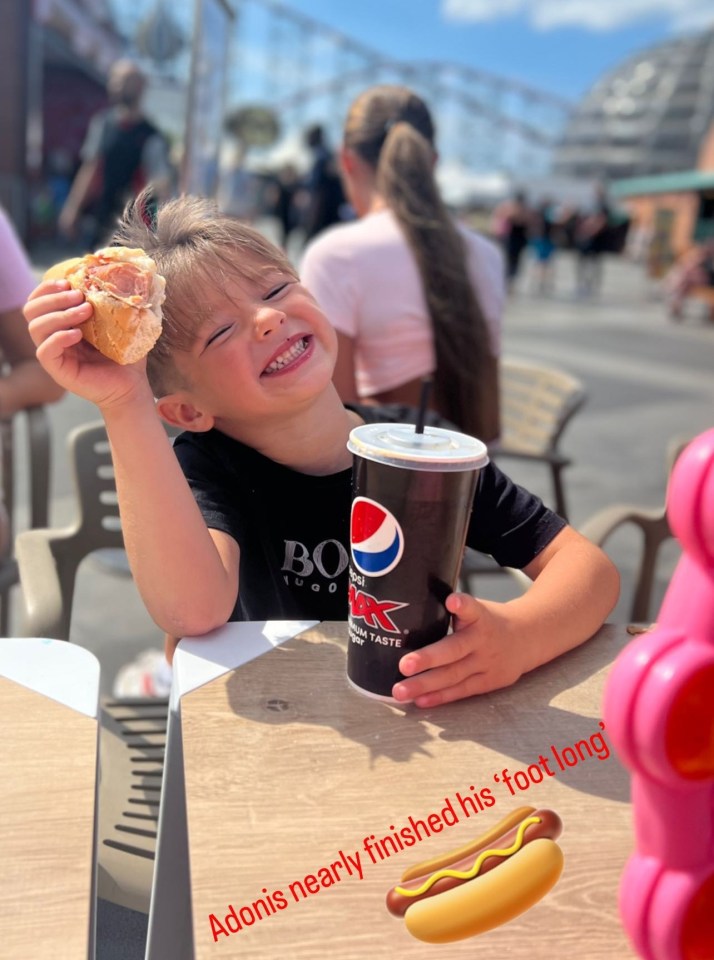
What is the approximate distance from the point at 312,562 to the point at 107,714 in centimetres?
57

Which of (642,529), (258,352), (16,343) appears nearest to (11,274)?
(16,343)

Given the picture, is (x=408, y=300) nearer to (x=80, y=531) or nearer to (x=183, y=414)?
(x=80, y=531)

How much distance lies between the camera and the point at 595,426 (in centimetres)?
597

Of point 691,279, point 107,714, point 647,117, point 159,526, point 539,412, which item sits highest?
point 647,117

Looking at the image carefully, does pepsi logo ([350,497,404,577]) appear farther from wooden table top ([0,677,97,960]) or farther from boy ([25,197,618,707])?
wooden table top ([0,677,97,960])

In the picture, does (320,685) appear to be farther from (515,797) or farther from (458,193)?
(458,193)

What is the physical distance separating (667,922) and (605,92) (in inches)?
3248

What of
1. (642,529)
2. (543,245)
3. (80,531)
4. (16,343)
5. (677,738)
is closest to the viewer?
(677,738)

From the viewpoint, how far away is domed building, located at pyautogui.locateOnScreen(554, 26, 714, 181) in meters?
62.2

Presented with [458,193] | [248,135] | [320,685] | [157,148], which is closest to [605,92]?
[458,193]

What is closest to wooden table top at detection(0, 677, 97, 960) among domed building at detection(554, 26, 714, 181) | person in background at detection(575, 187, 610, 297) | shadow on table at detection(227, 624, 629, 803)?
shadow on table at detection(227, 624, 629, 803)

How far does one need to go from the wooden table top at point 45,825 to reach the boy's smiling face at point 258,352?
47cm

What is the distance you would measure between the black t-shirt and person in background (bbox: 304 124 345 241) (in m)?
8.15

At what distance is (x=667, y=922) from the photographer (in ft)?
1.60
